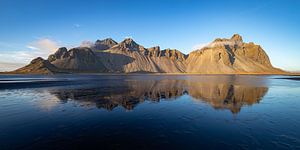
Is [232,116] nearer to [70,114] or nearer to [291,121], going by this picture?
[291,121]

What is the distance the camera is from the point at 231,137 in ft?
38.6

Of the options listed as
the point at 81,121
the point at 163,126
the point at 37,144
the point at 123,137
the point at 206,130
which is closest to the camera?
the point at 37,144

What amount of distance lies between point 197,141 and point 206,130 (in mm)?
2528

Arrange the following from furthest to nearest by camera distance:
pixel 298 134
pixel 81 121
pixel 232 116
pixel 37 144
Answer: pixel 232 116 < pixel 81 121 < pixel 298 134 < pixel 37 144

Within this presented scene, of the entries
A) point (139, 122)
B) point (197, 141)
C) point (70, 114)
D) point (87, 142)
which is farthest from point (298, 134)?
point (70, 114)

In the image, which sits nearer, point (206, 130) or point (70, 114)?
point (206, 130)

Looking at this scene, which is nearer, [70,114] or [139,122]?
[139,122]

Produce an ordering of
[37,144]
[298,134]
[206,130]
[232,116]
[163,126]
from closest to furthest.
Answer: [37,144]
[298,134]
[206,130]
[163,126]
[232,116]

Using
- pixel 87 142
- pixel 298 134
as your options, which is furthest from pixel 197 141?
pixel 298 134

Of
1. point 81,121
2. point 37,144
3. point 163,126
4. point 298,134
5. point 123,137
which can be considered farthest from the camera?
point 81,121

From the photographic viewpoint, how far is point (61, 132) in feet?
41.1

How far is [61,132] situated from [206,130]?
10.7 meters

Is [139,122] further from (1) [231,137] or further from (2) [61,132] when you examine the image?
(1) [231,137]

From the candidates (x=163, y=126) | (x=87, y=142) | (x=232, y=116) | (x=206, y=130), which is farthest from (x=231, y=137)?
(x=87, y=142)
